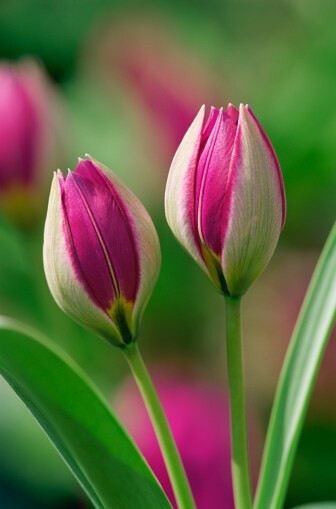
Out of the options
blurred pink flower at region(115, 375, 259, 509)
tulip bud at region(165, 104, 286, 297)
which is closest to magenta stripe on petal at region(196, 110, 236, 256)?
tulip bud at region(165, 104, 286, 297)

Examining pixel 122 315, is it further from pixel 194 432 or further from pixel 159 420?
pixel 194 432

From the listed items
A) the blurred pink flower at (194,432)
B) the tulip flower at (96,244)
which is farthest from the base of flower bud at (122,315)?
the blurred pink flower at (194,432)

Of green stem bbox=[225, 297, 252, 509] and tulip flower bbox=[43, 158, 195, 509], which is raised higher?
tulip flower bbox=[43, 158, 195, 509]

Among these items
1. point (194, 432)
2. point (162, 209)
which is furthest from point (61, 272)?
point (162, 209)

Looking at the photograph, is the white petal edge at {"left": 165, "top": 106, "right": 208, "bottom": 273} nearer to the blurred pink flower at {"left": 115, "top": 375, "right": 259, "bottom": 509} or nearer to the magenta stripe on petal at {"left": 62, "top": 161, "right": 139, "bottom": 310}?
the magenta stripe on petal at {"left": 62, "top": 161, "right": 139, "bottom": 310}

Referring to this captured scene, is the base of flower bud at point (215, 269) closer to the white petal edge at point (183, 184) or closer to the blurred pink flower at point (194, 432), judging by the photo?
the white petal edge at point (183, 184)

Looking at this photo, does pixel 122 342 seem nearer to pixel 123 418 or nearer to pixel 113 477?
pixel 113 477
